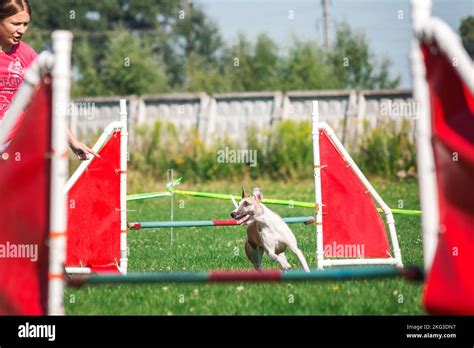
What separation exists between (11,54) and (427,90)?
287 cm

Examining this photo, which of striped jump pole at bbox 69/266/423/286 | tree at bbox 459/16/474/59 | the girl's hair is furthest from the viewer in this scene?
tree at bbox 459/16/474/59

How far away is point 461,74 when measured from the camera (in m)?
4.10

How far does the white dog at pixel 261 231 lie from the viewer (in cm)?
741

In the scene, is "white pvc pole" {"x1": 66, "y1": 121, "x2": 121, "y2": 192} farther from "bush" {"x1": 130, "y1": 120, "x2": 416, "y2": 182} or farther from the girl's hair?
"bush" {"x1": 130, "y1": 120, "x2": 416, "y2": 182}

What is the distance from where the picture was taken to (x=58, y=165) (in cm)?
414

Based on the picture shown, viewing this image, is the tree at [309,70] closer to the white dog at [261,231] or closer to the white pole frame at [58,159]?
the white dog at [261,231]

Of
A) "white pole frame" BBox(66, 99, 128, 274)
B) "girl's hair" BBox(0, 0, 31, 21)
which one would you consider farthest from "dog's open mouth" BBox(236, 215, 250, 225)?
"girl's hair" BBox(0, 0, 31, 21)

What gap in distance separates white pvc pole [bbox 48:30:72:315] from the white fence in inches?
582

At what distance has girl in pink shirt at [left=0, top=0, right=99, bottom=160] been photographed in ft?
18.8

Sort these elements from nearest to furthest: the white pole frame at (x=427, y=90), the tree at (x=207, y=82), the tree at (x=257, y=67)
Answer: the white pole frame at (x=427, y=90), the tree at (x=257, y=67), the tree at (x=207, y=82)

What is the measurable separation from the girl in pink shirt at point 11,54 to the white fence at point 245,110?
13355mm

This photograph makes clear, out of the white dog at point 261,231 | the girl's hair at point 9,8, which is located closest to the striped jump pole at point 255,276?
the girl's hair at point 9,8

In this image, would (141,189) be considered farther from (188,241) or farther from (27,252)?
(27,252)

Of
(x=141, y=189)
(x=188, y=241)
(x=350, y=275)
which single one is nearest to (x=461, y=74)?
(x=350, y=275)
